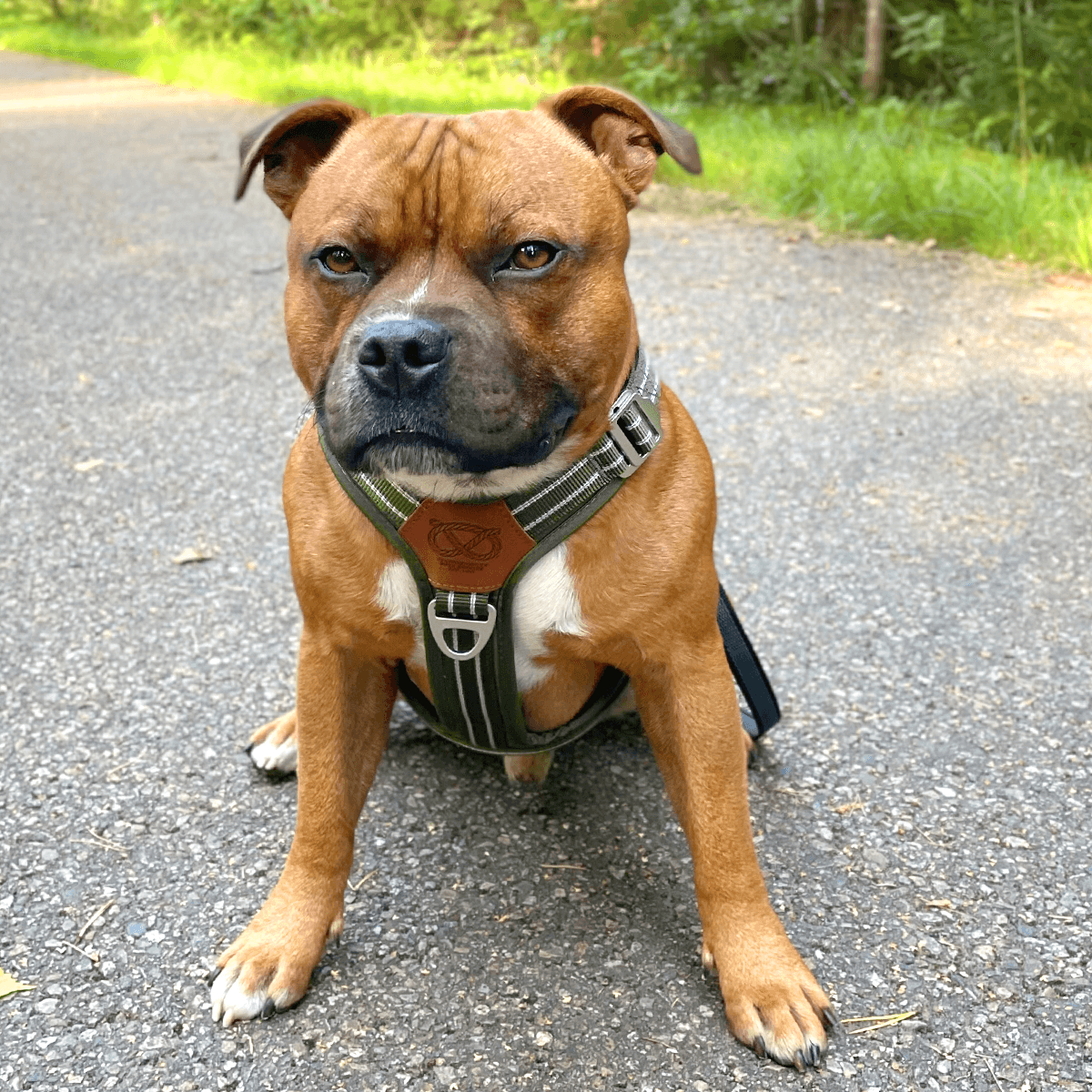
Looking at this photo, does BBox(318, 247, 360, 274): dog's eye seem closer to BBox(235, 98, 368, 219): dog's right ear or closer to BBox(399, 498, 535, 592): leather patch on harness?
BBox(235, 98, 368, 219): dog's right ear

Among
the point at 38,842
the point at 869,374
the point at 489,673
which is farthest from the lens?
the point at 869,374

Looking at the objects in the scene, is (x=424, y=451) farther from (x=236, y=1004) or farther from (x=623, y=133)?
(x=236, y=1004)

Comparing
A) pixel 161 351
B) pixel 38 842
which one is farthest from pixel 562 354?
pixel 161 351

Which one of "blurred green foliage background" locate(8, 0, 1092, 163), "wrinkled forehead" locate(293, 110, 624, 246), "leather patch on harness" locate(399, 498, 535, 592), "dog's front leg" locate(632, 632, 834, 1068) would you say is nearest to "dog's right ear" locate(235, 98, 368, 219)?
"wrinkled forehead" locate(293, 110, 624, 246)

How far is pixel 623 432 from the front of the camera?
2.12 meters

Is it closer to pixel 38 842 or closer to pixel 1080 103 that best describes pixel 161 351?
pixel 38 842

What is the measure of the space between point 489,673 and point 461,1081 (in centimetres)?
70

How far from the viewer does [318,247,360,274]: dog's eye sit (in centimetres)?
203

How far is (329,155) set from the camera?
7.21 feet

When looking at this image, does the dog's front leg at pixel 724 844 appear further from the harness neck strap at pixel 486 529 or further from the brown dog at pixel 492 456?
the harness neck strap at pixel 486 529

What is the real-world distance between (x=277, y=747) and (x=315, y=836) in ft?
2.04

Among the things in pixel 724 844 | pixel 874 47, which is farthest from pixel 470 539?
pixel 874 47

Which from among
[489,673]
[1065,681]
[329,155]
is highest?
[329,155]

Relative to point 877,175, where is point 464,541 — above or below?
above
